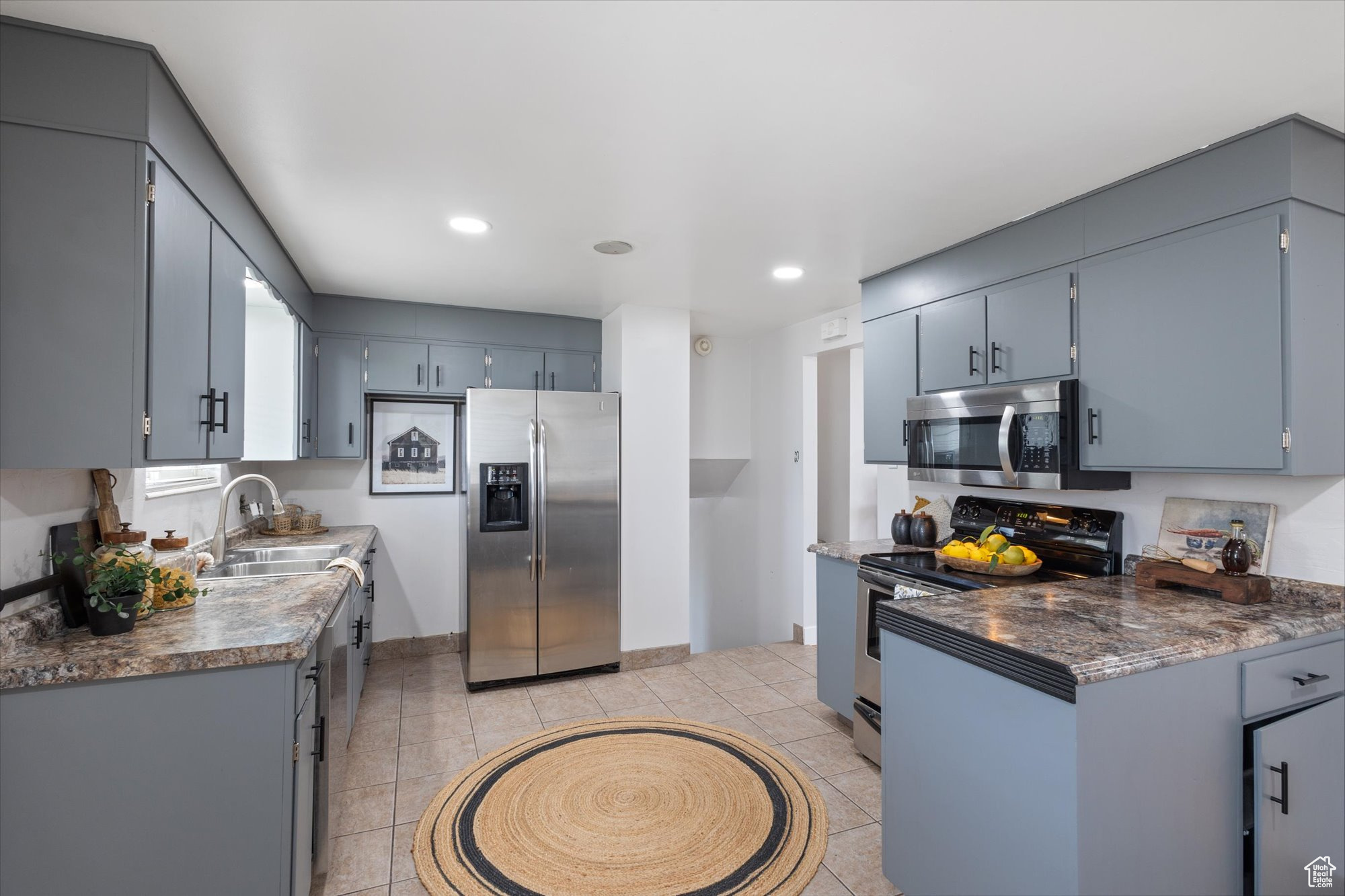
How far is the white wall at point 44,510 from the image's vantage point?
1.62 m

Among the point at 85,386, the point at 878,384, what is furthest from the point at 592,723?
the point at 85,386

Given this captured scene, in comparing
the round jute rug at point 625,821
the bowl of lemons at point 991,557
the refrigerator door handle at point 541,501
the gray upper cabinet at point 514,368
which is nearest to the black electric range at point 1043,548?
the bowl of lemons at point 991,557

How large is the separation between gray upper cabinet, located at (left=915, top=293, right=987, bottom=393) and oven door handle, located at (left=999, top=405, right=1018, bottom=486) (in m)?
0.29

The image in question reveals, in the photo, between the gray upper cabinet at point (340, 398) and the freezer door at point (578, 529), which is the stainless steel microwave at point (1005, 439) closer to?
the freezer door at point (578, 529)

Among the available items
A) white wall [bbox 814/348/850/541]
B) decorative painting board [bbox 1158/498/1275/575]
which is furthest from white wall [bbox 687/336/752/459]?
decorative painting board [bbox 1158/498/1275/575]

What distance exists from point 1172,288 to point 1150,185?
0.36 m

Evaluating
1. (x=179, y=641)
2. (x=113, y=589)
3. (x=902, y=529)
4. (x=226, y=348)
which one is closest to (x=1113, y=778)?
(x=902, y=529)

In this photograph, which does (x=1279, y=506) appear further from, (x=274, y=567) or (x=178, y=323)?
(x=274, y=567)

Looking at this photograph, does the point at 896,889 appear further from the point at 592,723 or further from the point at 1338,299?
the point at 1338,299

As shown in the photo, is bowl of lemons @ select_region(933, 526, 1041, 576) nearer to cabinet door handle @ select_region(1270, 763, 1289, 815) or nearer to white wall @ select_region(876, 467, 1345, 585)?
white wall @ select_region(876, 467, 1345, 585)

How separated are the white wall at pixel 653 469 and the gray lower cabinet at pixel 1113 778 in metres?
2.34

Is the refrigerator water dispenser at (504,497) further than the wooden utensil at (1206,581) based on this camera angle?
Yes

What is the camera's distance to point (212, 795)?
154 cm

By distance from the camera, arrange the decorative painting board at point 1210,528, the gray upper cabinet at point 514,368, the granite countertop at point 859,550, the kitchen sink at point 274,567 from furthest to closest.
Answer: the gray upper cabinet at point 514,368, the granite countertop at point 859,550, the kitchen sink at point 274,567, the decorative painting board at point 1210,528
